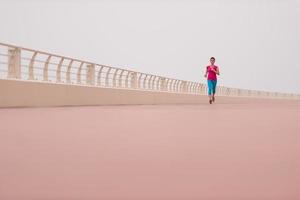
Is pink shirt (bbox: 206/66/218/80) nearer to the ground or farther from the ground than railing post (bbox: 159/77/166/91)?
farther from the ground

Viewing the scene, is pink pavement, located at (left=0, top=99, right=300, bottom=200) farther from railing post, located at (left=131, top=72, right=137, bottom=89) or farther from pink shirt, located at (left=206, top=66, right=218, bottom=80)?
railing post, located at (left=131, top=72, right=137, bottom=89)

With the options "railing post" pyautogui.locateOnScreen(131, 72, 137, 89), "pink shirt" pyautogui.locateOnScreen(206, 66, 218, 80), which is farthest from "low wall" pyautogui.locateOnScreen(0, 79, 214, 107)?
"pink shirt" pyautogui.locateOnScreen(206, 66, 218, 80)

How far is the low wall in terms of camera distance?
11281 millimetres

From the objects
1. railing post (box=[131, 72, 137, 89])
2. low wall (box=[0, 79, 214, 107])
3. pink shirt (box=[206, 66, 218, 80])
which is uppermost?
pink shirt (box=[206, 66, 218, 80])

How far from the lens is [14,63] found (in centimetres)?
1170

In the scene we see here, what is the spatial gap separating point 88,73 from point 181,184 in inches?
558

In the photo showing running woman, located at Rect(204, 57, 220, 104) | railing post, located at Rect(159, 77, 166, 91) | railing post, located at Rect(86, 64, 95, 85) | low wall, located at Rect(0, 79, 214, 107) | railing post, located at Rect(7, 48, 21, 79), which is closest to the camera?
low wall, located at Rect(0, 79, 214, 107)

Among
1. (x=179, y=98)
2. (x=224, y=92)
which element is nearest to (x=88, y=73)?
(x=179, y=98)

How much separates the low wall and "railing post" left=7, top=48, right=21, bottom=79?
226 mm

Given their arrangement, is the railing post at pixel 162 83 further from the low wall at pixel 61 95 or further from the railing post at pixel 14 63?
the railing post at pixel 14 63

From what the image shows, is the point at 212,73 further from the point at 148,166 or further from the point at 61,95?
the point at 148,166

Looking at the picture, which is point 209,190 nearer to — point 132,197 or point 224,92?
point 132,197

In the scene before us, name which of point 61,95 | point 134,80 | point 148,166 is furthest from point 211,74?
point 148,166

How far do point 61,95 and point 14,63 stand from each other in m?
2.35
